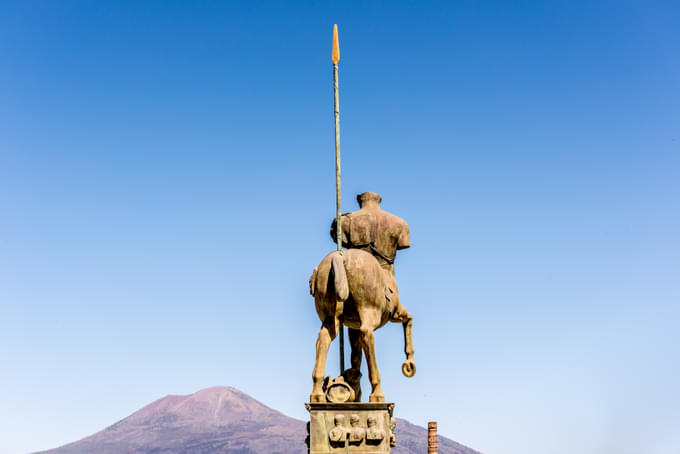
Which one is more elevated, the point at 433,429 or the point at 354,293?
the point at 433,429

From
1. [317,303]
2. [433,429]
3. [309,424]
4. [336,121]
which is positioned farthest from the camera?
[433,429]

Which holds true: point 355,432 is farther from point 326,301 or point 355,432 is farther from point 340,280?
point 340,280

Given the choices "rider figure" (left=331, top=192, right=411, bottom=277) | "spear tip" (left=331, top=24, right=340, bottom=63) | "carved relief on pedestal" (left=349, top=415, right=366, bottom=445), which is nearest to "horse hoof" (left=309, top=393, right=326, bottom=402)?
"carved relief on pedestal" (left=349, top=415, right=366, bottom=445)

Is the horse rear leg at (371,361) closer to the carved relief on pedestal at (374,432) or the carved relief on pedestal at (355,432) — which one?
the carved relief on pedestal at (374,432)

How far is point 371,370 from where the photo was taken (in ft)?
49.3

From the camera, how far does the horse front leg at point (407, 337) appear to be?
651 inches

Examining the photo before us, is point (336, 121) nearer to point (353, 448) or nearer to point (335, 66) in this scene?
point (335, 66)

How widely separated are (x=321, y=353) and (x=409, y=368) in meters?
2.33

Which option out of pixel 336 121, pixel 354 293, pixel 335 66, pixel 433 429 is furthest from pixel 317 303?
pixel 433 429

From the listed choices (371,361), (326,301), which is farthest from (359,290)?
(371,361)

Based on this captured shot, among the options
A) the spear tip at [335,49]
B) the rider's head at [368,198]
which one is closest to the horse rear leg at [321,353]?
the rider's head at [368,198]

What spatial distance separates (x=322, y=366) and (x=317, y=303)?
1.07 metres

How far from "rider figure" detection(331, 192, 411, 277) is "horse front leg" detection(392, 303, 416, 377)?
0.75 m

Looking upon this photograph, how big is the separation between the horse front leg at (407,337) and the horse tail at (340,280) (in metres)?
1.91
